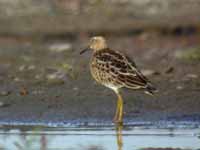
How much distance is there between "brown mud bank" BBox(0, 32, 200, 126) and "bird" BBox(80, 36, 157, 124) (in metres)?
0.34

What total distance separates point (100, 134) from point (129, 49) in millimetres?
5913

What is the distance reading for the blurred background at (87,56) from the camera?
12.9 meters

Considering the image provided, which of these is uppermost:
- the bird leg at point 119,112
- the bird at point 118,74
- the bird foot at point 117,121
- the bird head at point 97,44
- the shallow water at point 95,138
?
the bird head at point 97,44

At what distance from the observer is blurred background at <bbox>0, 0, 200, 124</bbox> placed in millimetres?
12914

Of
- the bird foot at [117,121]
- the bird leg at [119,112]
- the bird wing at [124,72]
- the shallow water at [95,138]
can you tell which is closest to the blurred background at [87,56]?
the bird leg at [119,112]

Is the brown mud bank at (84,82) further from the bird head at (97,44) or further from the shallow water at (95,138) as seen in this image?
the bird head at (97,44)

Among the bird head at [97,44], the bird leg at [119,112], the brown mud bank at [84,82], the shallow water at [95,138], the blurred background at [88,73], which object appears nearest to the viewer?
the shallow water at [95,138]

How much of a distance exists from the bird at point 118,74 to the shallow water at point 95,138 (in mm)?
643

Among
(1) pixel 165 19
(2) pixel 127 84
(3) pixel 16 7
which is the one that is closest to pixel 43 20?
(3) pixel 16 7

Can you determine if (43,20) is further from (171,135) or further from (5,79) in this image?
(171,135)

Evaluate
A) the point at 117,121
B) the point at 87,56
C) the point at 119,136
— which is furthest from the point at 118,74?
the point at 87,56

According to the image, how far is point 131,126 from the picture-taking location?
12.0 meters

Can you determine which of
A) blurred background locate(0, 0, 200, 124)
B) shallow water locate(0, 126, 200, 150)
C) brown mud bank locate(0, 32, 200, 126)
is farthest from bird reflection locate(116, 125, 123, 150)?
blurred background locate(0, 0, 200, 124)

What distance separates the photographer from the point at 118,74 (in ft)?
40.5
